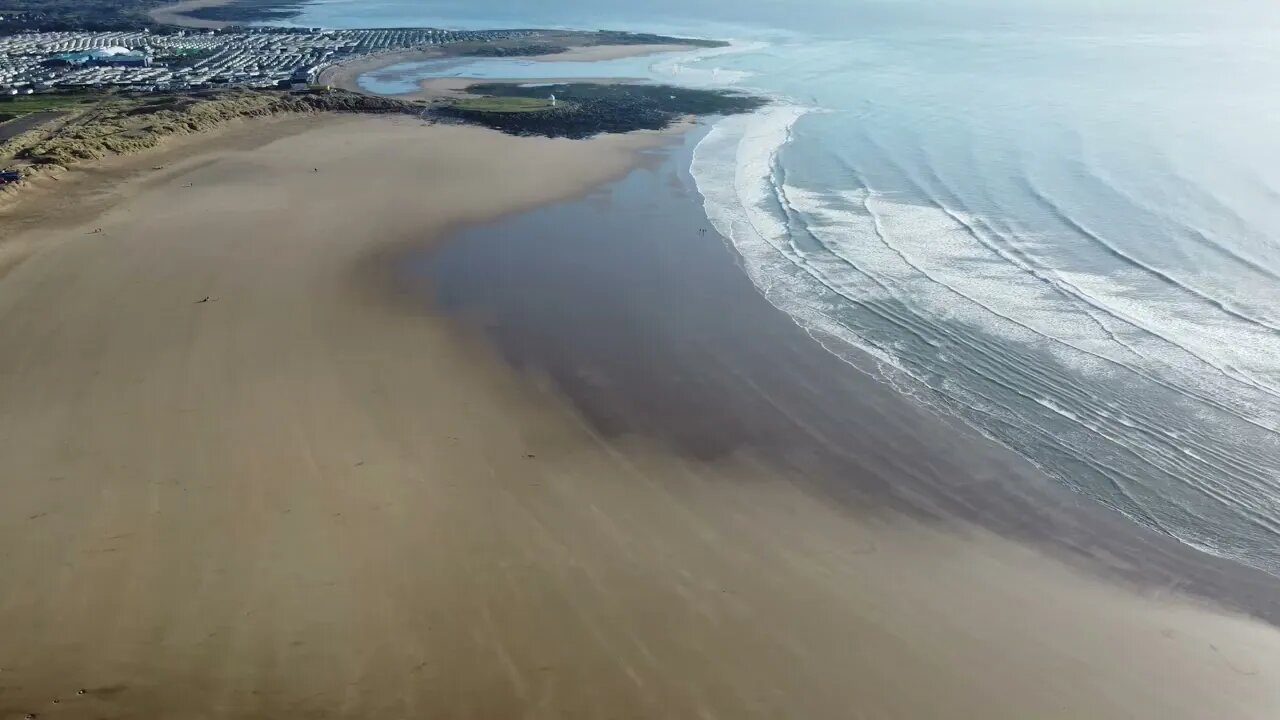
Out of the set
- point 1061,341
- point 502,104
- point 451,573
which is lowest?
point 451,573

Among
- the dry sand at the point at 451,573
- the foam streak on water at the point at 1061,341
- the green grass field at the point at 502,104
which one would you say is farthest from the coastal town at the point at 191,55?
the foam streak on water at the point at 1061,341

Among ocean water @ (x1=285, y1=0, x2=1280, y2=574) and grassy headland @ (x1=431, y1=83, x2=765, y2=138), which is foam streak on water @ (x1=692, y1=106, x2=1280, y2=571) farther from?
grassy headland @ (x1=431, y1=83, x2=765, y2=138)

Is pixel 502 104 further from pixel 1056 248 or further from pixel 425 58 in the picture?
pixel 1056 248

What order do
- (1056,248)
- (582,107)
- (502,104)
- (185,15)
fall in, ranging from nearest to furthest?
(1056,248)
(582,107)
(502,104)
(185,15)

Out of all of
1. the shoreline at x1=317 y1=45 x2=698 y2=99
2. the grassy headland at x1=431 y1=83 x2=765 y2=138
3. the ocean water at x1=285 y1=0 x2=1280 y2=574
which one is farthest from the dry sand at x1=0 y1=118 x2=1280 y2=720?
the shoreline at x1=317 y1=45 x2=698 y2=99

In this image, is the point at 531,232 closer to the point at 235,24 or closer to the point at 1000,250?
the point at 1000,250

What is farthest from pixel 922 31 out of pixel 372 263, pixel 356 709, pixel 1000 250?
pixel 356 709

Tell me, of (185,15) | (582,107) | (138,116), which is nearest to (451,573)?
(138,116)

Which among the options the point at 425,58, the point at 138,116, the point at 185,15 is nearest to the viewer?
the point at 138,116
